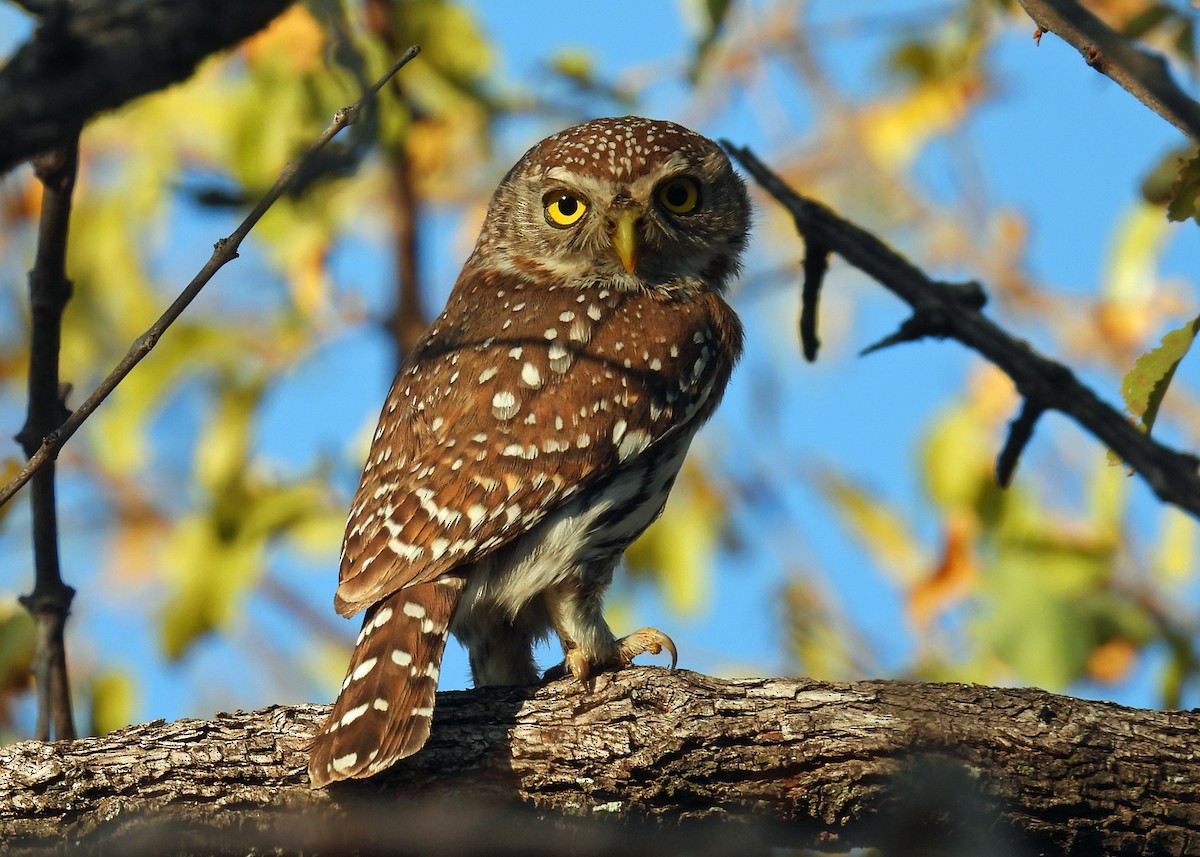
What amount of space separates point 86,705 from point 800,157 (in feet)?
16.6

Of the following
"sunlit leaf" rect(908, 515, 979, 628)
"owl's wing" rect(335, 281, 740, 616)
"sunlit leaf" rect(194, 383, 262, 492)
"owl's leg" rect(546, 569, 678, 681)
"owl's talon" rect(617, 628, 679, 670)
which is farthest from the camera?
"sunlit leaf" rect(908, 515, 979, 628)

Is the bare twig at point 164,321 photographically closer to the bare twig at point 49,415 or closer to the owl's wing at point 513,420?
the bare twig at point 49,415

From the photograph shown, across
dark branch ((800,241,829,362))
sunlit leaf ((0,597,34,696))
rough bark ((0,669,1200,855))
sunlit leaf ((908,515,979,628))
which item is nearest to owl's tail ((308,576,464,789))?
rough bark ((0,669,1200,855))

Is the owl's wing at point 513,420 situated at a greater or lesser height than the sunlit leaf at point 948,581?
lesser

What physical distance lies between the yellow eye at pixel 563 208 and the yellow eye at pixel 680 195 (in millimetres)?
286

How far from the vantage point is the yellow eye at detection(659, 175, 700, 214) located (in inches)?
198

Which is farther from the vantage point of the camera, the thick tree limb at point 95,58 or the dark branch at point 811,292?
the dark branch at point 811,292

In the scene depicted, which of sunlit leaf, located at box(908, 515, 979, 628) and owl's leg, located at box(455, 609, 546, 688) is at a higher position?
sunlit leaf, located at box(908, 515, 979, 628)

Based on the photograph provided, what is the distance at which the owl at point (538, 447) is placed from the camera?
11.8 feet

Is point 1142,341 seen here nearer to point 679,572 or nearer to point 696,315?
point 679,572

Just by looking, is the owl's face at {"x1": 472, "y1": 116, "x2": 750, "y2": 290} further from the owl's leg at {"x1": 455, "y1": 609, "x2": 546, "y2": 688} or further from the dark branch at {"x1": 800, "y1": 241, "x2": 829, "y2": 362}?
the owl's leg at {"x1": 455, "y1": 609, "x2": 546, "y2": 688}

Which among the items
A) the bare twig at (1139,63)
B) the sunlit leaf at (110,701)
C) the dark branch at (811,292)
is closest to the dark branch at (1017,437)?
the dark branch at (811,292)

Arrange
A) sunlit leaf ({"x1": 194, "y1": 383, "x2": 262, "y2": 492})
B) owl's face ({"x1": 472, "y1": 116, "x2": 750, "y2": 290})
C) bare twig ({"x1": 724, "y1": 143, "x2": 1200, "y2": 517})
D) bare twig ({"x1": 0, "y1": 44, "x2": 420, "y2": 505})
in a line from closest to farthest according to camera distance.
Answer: bare twig ({"x1": 0, "y1": 44, "x2": 420, "y2": 505}) < bare twig ({"x1": 724, "y1": 143, "x2": 1200, "y2": 517}) < owl's face ({"x1": 472, "y1": 116, "x2": 750, "y2": 290}) < sunlit leaf ({"x1": 194, "y1": 383, "x2": 262, "y2": 492})

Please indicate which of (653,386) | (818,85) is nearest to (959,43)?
(818,85)
